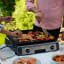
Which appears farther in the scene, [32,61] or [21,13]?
[21,13]

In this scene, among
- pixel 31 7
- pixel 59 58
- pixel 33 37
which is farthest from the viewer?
pixel 31 7

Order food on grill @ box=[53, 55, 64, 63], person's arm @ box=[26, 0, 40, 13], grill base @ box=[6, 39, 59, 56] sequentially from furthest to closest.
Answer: person's arm @ box=[26, 0, 40, 13] < grill base @ box=[6, 39, 59, 56] < food on grill @ box=[53, 55, 64, 63]

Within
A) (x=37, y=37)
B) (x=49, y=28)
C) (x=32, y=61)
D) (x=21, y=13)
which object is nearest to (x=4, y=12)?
(x=21, y=13)

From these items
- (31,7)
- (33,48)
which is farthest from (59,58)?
(31,7)

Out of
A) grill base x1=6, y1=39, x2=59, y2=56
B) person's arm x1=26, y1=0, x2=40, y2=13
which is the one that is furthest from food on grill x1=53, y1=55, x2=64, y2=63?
person's arm x1=26, y1=0, x2=40, y2=13

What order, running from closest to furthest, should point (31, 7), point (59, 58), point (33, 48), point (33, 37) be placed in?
point (59, 58), point (33, 48), point (33, 37), point (31, 7)

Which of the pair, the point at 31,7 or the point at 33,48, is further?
the point at 31,7

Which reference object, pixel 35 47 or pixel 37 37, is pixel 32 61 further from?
pixel 37 37

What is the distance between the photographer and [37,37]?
2.01 meters

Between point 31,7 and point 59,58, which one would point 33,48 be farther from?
point 31,7

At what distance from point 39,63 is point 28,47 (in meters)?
0.27

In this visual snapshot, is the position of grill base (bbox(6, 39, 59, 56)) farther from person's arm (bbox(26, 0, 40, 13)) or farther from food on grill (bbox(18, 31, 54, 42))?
person's arm (bbox(26, 0, 40, 13))

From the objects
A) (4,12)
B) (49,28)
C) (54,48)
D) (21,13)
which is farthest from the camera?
(4,12)

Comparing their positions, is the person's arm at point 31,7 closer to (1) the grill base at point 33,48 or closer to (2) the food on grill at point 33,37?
(2) the food on grill at point 33,37
